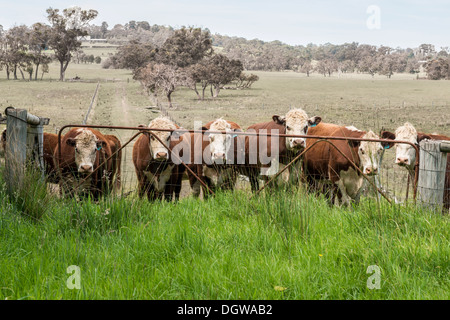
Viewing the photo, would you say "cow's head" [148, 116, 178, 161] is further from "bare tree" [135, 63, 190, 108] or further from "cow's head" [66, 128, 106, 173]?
"bare tree" [135, 63, 190, 108]

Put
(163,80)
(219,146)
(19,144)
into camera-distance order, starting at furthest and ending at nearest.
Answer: (163,80), (219,146), (19,144)

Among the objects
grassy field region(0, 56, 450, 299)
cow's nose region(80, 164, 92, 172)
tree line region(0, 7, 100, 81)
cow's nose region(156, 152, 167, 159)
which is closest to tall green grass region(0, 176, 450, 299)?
grassy field region(0, 56, 450, 299)

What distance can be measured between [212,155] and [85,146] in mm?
2254

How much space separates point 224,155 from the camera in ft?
26.4

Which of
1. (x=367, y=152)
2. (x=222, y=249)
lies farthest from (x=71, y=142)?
(x=367, y=152)

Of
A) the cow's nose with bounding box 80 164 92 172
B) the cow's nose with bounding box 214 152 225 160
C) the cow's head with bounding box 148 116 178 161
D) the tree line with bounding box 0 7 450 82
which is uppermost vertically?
the tree line with bounding box 0 7 450 82

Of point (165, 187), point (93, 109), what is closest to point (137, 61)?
point (93, 109)

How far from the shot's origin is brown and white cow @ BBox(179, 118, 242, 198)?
321 inches

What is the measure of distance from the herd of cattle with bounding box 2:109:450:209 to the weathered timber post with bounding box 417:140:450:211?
1.65m

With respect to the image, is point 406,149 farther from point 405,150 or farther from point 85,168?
point 85,168

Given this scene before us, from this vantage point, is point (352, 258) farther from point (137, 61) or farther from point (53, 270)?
point (137, 61)

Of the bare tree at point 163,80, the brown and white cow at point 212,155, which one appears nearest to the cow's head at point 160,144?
the brown and white cow at point 212,155

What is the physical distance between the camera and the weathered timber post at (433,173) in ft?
19.1

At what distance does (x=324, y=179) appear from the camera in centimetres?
877
